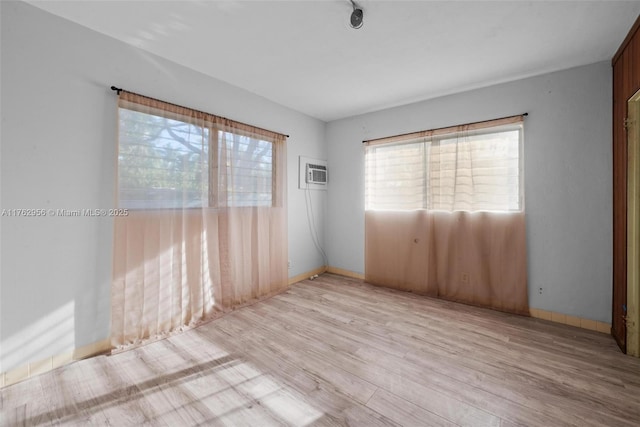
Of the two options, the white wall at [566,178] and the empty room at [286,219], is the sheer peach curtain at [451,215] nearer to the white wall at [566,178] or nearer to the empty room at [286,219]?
the empty room at [286,219]

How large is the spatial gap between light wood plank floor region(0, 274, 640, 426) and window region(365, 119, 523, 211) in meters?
1.40

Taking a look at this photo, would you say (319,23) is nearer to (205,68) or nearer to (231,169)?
(205,68)

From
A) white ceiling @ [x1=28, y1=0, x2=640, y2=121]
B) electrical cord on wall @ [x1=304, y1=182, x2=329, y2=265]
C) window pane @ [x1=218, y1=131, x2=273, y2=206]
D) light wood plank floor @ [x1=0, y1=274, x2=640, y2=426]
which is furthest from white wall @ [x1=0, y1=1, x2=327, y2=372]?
electrical cord on wall @ [x1=304, y1=182, x2=329, y2=265]

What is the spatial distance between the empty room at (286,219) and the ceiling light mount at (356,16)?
1cm

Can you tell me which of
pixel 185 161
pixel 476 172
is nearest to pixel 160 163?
pixel 185 161

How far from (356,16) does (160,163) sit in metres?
2.04

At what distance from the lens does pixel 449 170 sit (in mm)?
3262

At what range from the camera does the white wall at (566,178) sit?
2.48 metres

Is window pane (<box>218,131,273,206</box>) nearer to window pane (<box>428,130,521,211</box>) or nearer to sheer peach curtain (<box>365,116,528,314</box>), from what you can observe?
sheer peach curtain (<box>365,116,528,314</box>)

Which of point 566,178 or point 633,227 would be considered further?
point 566,178

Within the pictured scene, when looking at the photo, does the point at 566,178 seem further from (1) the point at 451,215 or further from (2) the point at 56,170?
(2) the point at 56,170

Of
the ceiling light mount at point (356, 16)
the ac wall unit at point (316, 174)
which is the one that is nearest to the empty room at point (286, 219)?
the ceiling light mount at point (356, 16)

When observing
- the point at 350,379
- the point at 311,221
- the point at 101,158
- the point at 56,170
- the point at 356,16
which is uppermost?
the point at 356,16

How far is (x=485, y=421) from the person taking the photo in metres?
1.46
